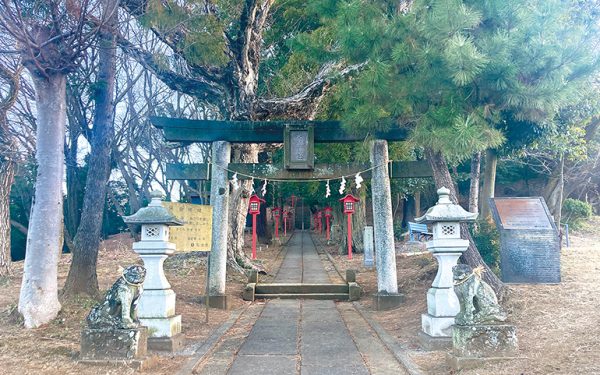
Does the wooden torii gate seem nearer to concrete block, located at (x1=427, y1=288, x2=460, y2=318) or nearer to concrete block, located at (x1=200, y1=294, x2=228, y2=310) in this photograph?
concrete block, located at (x1=200, y1=294, x2=228, y2=310)

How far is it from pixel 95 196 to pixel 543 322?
296 inches

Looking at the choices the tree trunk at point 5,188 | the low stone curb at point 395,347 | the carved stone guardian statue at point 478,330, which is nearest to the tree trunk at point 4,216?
the tree trunk at point 5,188

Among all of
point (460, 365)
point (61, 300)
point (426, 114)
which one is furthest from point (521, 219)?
point (61, 300)

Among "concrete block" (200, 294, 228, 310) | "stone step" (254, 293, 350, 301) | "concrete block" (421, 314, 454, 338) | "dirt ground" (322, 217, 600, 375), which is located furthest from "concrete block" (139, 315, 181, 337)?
"stone step" (254, 293, 350, 301)

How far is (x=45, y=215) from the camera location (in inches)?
250

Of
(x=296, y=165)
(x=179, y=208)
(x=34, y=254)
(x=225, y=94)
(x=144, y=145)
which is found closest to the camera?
(x=34, y=254)

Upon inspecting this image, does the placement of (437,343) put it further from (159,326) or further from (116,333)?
(116,333)

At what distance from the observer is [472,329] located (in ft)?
15.4

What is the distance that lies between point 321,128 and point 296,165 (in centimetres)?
95

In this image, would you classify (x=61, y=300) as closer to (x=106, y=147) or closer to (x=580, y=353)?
(x=106, y=147)

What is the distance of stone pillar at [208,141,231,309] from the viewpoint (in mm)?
8641

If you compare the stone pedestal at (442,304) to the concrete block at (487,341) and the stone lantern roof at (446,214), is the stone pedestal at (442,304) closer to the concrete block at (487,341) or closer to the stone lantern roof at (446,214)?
the stone lantern roof at (446,214)

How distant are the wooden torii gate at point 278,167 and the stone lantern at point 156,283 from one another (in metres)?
2.74

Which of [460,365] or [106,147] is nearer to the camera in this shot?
[460,365]
